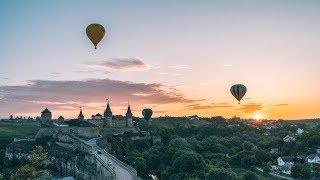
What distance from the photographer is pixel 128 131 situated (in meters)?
90.8

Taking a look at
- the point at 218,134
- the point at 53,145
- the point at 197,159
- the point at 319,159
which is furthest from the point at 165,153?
the point at 218,134

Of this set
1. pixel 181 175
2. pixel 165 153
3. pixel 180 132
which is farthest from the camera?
pixel 180 132

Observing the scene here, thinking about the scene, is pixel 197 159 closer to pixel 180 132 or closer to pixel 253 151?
pixel 253 151

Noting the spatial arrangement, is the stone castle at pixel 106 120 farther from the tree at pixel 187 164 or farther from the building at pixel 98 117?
the tree at pixel 187 164

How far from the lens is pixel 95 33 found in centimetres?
4734

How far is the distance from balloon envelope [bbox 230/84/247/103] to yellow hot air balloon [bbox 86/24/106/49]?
21621 mm

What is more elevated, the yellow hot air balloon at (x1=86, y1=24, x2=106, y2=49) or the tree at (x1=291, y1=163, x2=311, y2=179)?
the yellow hot air balloon at (x1=86, y1=24, x2=106, y2=49)

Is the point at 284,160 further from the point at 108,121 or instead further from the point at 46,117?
the point at 46,117

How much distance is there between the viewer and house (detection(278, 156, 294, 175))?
84.8 meters

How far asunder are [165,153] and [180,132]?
3457cm

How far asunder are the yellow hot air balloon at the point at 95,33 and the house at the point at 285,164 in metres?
49.7

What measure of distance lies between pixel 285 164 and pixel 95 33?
2137 inches

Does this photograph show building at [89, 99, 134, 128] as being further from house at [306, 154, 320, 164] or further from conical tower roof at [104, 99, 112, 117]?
house at [306, 154, 320, 164]

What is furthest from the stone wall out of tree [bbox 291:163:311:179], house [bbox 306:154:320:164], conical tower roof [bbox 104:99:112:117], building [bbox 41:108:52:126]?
house [bbox 306:154:320:164]
